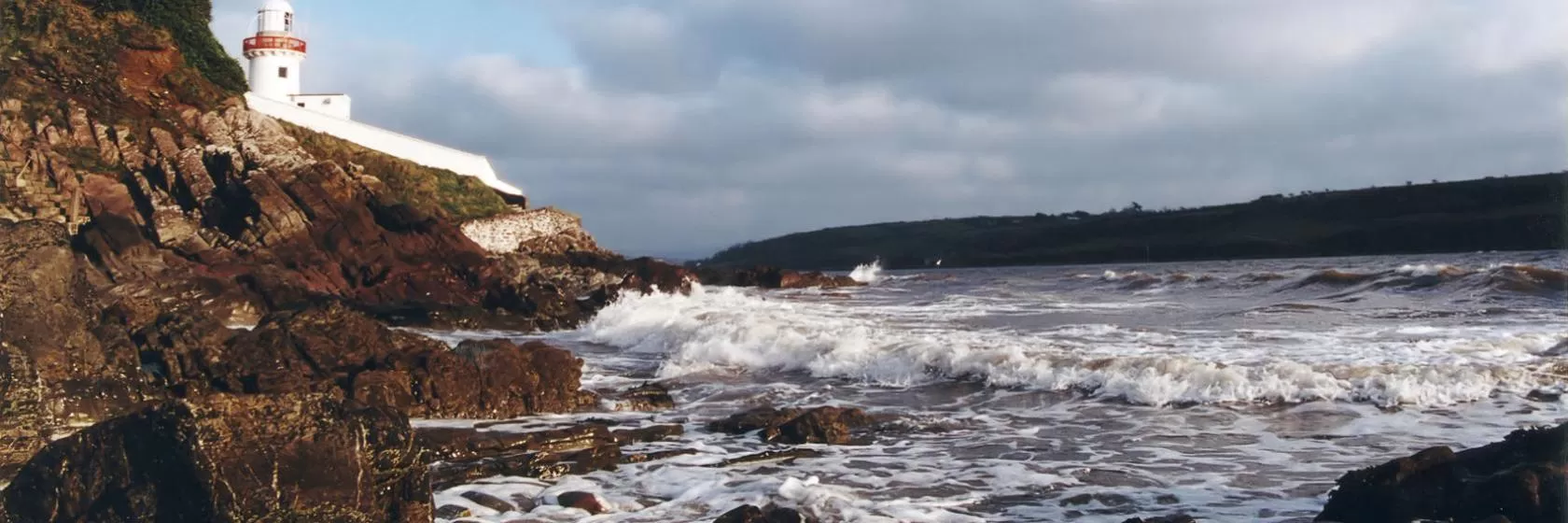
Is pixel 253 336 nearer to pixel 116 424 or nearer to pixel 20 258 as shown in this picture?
pixel 20 258

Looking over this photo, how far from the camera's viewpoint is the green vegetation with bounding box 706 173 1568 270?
206 feet

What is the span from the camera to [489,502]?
6730 millimetres

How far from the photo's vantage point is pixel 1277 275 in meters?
31.7

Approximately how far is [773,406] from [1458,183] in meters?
77.5

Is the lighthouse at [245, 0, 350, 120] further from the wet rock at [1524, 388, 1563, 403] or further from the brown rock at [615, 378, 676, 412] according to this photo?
the wet rock at [1524, 388, 1563, 403]

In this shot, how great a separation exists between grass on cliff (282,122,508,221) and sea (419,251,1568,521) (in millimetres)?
17072

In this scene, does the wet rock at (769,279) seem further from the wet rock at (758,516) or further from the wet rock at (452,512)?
the wet rock at (758,516)

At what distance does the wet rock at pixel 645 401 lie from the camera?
10.4 meters

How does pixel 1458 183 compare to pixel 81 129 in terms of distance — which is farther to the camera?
pixel 1458 183

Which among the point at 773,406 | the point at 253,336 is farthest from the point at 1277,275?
the point at 253,336

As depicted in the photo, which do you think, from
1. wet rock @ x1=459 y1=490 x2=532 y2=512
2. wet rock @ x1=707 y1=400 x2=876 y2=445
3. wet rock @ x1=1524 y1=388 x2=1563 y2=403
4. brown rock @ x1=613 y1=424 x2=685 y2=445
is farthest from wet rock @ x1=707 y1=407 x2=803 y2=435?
wet rock @ x1=1524 y1=388 x2=1563 y2=403

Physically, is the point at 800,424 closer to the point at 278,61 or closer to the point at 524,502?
the point at 524,502

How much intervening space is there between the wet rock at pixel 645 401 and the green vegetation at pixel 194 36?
25161 mm

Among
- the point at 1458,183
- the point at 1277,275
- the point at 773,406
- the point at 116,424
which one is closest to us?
the point at 116,424
